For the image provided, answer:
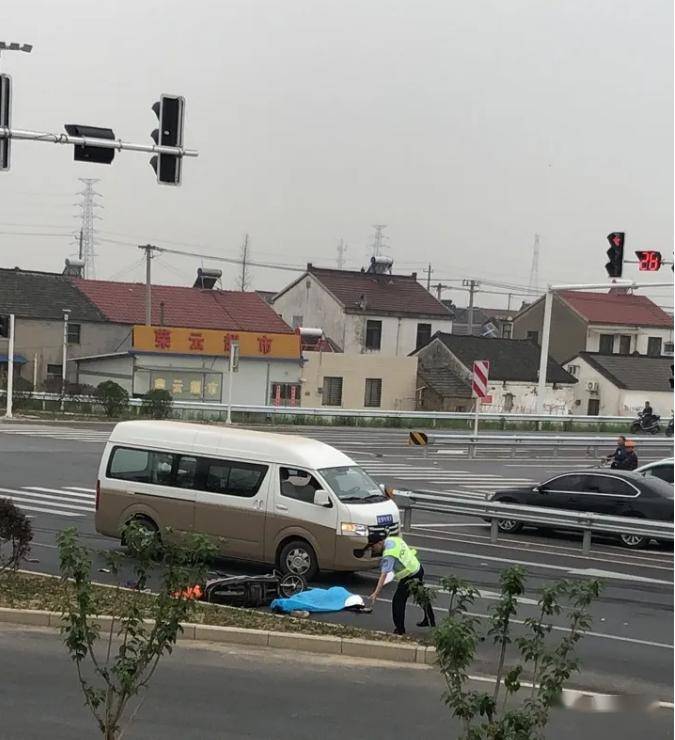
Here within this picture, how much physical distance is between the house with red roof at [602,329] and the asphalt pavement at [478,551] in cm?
4389

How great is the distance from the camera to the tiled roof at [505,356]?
217 feet

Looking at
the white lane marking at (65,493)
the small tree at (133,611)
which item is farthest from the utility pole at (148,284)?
the small tree at (133,611)

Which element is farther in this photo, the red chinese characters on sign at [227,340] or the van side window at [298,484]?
the red chinese characters on sign at [227,340]

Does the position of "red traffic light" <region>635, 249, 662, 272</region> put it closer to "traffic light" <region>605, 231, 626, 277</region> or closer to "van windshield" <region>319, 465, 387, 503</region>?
"traffic light" <region>605, 231, 626, 277</region>

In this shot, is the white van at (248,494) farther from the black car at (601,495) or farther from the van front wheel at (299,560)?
the black car at (601,495)

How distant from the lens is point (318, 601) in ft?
47.2

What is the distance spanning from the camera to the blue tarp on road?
14.2 meters

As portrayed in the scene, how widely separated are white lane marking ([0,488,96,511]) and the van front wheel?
762 centimetres

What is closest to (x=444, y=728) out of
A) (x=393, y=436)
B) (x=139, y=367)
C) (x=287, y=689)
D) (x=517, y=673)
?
(x=287, y=689)

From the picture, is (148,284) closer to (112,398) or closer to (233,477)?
(112,398)

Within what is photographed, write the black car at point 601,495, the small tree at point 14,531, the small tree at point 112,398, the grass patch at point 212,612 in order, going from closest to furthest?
1. the grass patch at point 212,612
2. the small tree at point 14,531
3. the black car at point 601,495
4. the small tree at point 112,398

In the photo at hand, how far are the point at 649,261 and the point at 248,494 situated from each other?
46.1 feet

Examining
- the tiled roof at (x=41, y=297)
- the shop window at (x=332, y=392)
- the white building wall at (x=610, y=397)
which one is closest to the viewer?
the tiled roof at (x=41, y=297)

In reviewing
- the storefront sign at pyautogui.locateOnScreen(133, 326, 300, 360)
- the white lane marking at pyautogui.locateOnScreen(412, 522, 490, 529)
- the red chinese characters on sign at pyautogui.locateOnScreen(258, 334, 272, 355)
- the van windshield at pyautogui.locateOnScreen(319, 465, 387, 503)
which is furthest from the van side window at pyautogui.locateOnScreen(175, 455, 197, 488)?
the red chinese characters on sign at pyautogui.locateOnScreen(258, 334, 272, 355)
